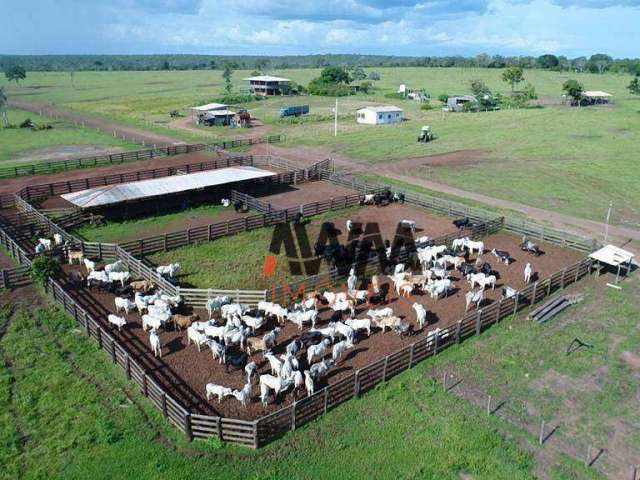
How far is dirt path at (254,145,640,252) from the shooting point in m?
30.7

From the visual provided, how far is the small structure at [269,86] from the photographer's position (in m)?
100

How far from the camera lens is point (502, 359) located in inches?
709

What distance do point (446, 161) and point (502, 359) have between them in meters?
34.1

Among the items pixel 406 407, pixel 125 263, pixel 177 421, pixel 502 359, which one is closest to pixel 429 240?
pixel 502 359

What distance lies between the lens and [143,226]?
31.0 m

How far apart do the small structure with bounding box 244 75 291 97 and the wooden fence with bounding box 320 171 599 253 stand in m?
65.6

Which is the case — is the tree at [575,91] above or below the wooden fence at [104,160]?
above

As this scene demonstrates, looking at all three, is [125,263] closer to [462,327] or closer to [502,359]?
[462,327]

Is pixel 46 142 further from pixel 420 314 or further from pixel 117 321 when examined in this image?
pixel 420 314

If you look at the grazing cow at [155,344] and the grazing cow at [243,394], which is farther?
the grazing cow at [155,344]

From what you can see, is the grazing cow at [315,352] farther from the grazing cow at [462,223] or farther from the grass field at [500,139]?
the grass field at [500,139]

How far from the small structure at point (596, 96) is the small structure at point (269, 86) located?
5461 cm

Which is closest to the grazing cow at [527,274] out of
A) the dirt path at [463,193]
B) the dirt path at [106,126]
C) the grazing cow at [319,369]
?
the dirt path at [463,193]

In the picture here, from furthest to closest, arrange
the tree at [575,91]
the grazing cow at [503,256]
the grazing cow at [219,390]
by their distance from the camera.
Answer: the tree at [575,91], the grazing cow at [503,256], the grazing cow at [219,390]
